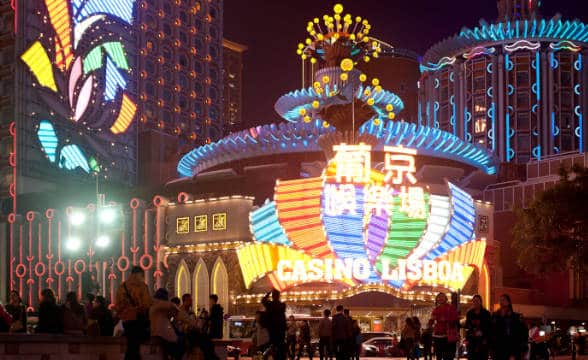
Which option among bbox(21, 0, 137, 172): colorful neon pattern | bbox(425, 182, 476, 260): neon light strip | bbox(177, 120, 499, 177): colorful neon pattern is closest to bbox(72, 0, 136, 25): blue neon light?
bbox(21, 0, 137, 172): colorful neon pattern

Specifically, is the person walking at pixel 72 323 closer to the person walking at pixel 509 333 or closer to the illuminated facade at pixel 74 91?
the person walking at pixel 509 333

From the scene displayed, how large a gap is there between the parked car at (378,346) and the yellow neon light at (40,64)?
42091 millimetres

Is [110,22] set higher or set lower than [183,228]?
higher

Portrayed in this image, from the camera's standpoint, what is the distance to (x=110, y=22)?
87.9m

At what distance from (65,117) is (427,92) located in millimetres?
46320

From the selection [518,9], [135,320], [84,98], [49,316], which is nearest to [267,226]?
[49,316]

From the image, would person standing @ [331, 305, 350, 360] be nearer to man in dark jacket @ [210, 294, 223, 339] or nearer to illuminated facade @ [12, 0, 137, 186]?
man in dark jacket @ [210, 294, 223, 339]

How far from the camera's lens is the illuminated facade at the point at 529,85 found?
10719cm

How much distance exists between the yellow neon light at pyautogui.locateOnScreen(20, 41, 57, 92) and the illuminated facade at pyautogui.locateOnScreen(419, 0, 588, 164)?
45.5 metres

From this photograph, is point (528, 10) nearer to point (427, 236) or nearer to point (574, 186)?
point (427, 236)

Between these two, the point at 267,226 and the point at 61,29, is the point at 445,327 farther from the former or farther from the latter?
the point at 61,29

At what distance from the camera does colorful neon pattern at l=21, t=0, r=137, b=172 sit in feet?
260

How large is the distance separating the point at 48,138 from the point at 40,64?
17.2 feet

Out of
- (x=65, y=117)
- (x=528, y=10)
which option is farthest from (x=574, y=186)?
(x=528, y=10)
